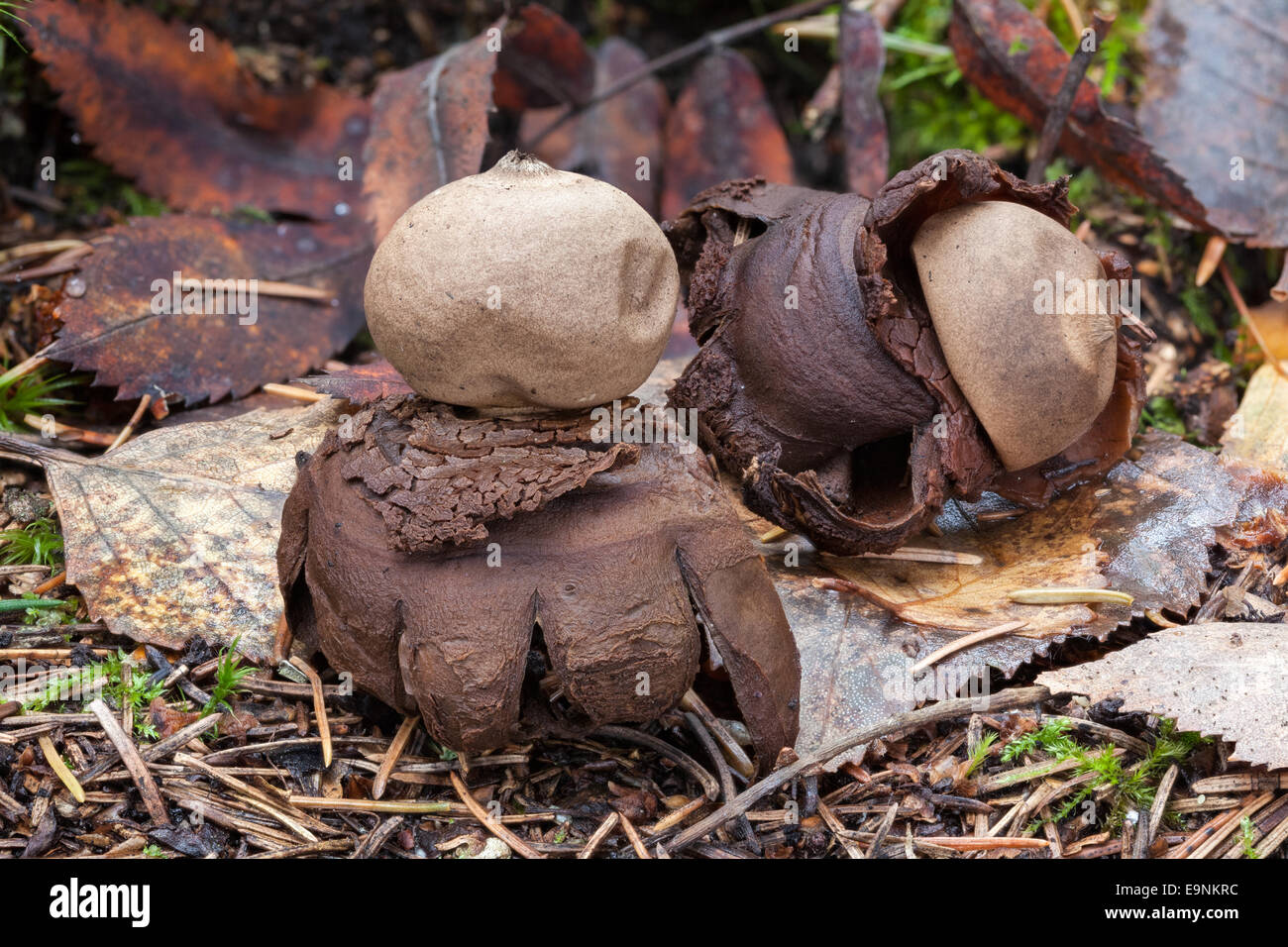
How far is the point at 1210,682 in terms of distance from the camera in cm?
220

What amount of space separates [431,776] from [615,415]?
791 mm

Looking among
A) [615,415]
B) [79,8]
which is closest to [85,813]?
[615,415]

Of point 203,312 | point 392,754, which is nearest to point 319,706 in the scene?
point 392,754

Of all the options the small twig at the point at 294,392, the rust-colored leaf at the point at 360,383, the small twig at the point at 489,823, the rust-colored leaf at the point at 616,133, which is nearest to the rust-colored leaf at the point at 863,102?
the rust-colored leaf at the point at 616,133

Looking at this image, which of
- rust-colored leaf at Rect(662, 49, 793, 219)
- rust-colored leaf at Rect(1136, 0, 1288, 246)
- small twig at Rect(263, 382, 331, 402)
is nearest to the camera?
small twig at Rect(263, 382, 331, 402)

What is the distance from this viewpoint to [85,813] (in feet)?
6.84

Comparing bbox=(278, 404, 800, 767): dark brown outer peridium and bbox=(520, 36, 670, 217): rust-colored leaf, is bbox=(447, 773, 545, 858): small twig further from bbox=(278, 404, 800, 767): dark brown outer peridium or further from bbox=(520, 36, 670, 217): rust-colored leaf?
bbox=(520, 36, 670, 217): rust-colored leaf

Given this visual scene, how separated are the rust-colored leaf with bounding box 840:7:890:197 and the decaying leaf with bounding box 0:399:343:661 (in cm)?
196

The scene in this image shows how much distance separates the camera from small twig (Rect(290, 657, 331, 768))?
2285 millimetres

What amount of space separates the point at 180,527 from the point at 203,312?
34.1 inches

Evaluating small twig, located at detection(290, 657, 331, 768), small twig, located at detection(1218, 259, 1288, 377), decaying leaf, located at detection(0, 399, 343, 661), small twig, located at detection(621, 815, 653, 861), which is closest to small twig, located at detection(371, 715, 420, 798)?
small twig, located at detection(290, 657, 331, 768)

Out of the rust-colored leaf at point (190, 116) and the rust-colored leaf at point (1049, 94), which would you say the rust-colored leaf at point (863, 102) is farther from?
the rust-colored leaf at point (190, 116)

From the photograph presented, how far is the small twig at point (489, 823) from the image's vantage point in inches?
82.1

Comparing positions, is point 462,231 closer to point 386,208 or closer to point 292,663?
point 292,663
